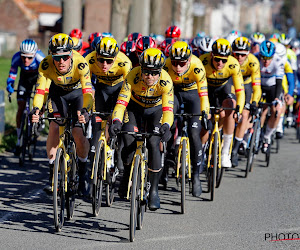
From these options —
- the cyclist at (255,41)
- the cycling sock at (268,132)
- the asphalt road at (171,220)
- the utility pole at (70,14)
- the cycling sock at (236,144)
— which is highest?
the utility pole at (70,14)

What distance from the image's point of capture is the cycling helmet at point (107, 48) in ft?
28.0

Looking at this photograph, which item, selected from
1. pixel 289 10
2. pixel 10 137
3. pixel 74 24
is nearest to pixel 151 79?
pixel 10 137

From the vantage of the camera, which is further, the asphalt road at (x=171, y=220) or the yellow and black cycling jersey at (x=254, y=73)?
the yellow and black cycling jersey at (x=254, y=73)

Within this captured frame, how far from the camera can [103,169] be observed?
27.3ft

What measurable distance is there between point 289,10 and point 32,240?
17238cm

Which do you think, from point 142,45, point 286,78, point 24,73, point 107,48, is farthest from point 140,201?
point 286,78

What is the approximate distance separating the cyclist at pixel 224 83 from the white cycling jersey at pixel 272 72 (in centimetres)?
184

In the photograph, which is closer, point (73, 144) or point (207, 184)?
point (73, 144)

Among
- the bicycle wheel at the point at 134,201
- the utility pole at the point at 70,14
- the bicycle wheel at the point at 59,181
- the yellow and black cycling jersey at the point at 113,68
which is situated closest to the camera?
the bicycle wheel at the point at 134,201

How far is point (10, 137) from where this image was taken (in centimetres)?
1403

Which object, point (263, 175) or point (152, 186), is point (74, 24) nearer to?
point (263, 175)

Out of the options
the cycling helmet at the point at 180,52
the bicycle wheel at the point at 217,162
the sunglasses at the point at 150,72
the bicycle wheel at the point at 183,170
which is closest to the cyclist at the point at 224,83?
Result: the bicycle wheel at the point at 217,162

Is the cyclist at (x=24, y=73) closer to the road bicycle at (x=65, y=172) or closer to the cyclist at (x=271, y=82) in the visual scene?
the road bicycle at (x=65, y=172)

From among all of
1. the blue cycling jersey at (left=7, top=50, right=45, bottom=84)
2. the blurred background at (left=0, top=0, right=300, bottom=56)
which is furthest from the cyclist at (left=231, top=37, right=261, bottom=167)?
the blurred background at (left=0, top=0, right=300, bottom=56)
